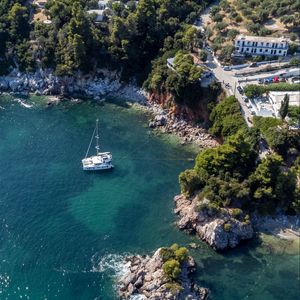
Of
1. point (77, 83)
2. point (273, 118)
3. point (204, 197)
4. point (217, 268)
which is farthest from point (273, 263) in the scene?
point (77, 83)

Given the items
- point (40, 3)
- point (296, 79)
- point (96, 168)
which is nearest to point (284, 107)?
point (296, 79)

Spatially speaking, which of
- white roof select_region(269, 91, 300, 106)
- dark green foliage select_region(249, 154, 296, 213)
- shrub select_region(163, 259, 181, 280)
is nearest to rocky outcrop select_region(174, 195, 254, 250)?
dark green foliage select_region(249, 154, 296, 213)

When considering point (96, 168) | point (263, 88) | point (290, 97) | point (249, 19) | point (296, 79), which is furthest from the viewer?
point (249, 19)

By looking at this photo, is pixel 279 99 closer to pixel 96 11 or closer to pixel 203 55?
pixel 203 55

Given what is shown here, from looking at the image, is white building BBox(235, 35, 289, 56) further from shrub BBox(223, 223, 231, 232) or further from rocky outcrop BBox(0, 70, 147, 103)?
shrub BBox(223, 223, 231, 232)

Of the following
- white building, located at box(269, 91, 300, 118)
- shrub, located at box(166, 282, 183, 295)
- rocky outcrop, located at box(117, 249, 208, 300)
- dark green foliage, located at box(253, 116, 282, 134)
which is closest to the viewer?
shrub, located at box(166, 282, 183, 295)

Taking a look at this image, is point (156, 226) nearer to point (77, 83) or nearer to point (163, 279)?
point (163, 279)
